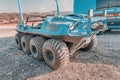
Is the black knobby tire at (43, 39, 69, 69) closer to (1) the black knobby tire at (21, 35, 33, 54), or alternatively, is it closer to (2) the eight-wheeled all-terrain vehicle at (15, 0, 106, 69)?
(2) the eight-wheeled all-terrain vehicle at (15, 0, 106, 69)

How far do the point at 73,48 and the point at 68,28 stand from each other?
2.71 feet

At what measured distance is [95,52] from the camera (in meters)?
6.12

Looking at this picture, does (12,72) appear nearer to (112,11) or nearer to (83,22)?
(83,22)

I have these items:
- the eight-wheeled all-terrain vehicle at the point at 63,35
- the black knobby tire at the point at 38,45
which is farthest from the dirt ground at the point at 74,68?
the eight-wheeled all-terrain vehicle at the point at 63,35

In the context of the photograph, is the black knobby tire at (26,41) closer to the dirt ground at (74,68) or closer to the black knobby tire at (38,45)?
the dirt ground at (74,68)

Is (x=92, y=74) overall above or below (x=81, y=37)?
below

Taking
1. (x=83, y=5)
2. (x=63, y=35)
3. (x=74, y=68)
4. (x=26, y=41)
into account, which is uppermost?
(x=83, y=5)

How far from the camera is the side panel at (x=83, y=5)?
1038cm

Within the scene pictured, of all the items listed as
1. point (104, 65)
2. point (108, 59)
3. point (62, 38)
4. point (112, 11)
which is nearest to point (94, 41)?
point (108, 59)

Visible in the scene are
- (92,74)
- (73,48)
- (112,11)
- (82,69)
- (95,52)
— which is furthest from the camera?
(112,11)

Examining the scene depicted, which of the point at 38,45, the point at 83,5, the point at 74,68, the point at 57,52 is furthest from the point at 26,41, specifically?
the point at 83,5

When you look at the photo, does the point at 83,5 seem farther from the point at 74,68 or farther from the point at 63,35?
the point at 63,35

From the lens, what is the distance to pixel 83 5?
10781 mm

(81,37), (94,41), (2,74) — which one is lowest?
(2,74)
